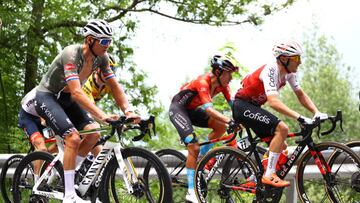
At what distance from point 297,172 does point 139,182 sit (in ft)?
6.21

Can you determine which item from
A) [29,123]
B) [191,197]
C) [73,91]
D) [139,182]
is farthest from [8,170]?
[139,182]

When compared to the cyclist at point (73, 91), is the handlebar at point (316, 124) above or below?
below

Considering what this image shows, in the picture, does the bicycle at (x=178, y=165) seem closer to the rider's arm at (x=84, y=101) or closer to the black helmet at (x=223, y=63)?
the black helmet at (x=223, y=63)

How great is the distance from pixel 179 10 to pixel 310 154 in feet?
52.5

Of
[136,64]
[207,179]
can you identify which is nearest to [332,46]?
[136,64]

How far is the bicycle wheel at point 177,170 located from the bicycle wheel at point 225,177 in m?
0.96

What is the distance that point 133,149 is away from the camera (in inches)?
293

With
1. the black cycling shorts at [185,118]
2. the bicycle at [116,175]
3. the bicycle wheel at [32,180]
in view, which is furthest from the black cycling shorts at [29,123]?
the black cycling shorts at [185,118]

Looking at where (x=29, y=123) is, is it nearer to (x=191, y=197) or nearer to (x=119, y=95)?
(x=119, y=95)

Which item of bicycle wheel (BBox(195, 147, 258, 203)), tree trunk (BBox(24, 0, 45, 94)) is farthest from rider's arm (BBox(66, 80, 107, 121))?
tree trunk (BBox(24, 0, 45, 94))

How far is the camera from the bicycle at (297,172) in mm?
7676

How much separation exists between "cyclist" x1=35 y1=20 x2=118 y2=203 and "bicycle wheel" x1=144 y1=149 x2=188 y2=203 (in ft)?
6.23

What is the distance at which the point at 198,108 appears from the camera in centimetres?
1007

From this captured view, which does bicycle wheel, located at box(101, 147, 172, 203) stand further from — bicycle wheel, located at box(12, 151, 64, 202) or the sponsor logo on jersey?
the sponsor logo on jersey
